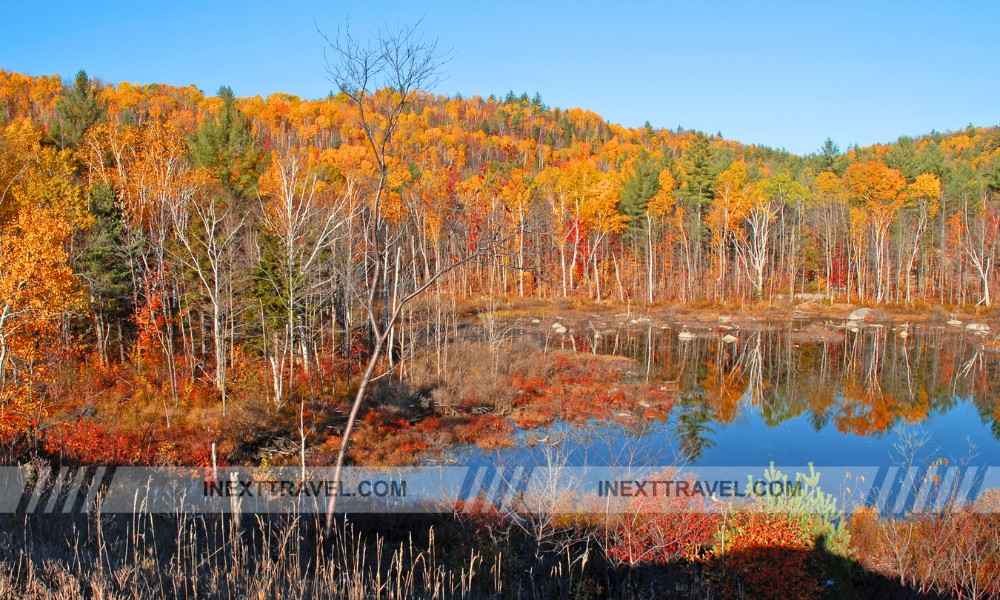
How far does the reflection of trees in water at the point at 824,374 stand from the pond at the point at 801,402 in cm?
6

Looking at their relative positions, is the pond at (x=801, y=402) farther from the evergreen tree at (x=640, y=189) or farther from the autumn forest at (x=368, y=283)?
the evergreen tree at (x=640, y=189)

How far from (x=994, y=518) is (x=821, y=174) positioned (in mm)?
68475

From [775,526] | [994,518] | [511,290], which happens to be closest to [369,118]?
[775,526]

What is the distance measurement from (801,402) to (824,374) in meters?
5.74

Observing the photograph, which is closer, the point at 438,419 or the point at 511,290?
the point at 438,419

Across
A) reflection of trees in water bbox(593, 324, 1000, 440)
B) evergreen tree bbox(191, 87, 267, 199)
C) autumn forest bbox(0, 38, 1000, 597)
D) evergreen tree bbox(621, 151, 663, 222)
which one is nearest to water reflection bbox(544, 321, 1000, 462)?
reflection of trees in water bbox(593, 324, 1000, 440)

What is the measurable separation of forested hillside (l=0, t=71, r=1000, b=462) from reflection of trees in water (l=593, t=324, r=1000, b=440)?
9.12 m

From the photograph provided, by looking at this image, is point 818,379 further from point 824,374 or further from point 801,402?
point 801,402

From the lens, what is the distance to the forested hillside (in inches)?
585

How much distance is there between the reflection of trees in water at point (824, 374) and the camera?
2095 cm

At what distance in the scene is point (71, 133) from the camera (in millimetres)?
36969

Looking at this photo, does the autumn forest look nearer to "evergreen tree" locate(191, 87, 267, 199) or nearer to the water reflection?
"evergreen tree" locate(191, 87, 267, 199)

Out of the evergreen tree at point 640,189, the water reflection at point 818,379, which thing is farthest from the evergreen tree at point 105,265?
the evergreen tree at point 640,189

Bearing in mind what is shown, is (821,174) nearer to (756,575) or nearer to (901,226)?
(901,226)
